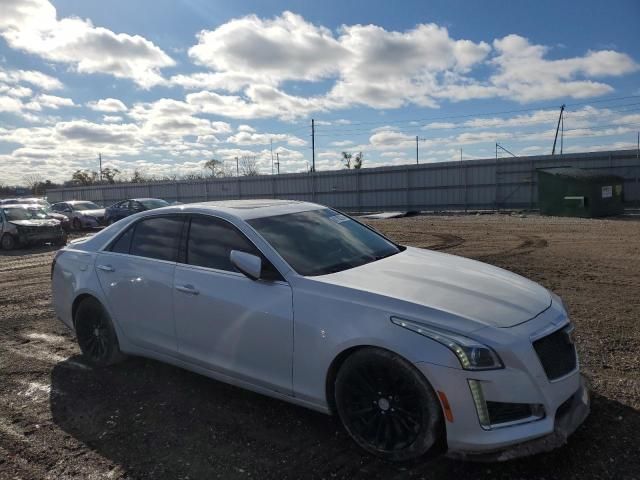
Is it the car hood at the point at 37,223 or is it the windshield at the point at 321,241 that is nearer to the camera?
the windshield at the point at 321,241

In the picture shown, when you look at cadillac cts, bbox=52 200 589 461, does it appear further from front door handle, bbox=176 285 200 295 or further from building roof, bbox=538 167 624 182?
building roof, bbox=538 167 624 182

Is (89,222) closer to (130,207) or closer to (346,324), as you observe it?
(130,207)

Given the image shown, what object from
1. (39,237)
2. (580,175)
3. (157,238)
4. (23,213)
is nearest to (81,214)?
(23,213)

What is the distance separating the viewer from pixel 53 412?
13.0 ft

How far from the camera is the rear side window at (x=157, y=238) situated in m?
4.34

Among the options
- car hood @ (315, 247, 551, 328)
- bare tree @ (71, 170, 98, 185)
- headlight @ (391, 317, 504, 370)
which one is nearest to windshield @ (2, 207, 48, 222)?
car hood @ (315, 247, 551, 328)

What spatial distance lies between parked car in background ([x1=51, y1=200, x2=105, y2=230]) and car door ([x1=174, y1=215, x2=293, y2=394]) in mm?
22187

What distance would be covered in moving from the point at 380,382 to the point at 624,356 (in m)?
2.93

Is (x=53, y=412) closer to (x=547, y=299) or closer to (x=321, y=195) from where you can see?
(x=547, y=299)

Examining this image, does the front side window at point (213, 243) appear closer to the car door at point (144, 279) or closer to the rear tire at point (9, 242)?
the car door at point (144, 279)

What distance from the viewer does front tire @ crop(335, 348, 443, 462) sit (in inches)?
113

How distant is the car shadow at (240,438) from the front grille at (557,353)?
54 cm

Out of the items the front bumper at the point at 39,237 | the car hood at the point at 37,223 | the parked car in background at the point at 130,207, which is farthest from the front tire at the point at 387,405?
the parked car in background at the point at 130,207

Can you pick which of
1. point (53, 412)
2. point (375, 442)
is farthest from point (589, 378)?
point (53, 412)
